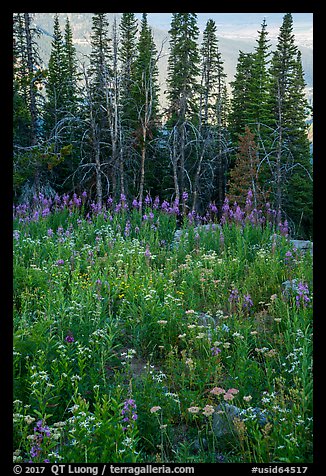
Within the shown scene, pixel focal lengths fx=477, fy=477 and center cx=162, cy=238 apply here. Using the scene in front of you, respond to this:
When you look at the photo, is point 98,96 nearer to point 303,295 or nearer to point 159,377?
point 303,295

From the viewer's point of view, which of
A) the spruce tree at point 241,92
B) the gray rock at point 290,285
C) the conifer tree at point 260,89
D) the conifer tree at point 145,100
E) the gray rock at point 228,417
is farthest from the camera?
the spruce tree at point 241,92

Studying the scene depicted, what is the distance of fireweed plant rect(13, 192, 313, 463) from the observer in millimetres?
3205

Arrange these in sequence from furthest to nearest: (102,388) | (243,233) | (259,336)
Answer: (243,233)
(259,336)
(102,388)

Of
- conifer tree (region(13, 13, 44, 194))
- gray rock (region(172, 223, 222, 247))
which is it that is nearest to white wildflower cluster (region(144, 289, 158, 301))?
gray rock (region(172, 223, 222, 247))

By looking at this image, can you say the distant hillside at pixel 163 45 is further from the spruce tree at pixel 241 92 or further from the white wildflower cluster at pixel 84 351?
the white wildflower cluster at pixel 84 351

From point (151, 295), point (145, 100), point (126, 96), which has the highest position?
point (126, 96)

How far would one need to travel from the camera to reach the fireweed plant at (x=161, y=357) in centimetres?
321

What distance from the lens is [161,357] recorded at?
4.84 metres

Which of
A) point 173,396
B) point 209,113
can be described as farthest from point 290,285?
point 209,113

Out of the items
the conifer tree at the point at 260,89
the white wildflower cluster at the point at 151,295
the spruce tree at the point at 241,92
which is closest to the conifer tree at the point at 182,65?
the conifer tree at the point at 260,89
